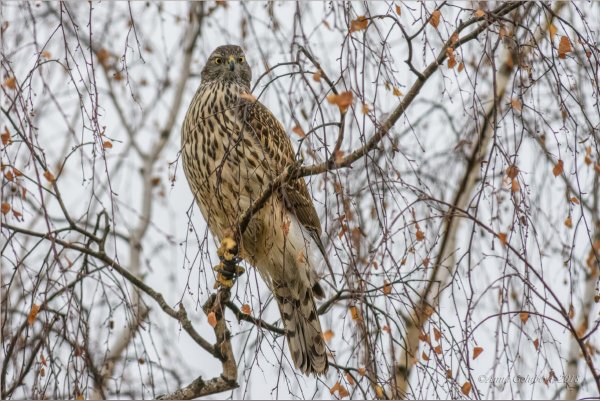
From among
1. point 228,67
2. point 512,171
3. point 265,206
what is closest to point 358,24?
point 512,171

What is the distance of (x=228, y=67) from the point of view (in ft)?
17.3

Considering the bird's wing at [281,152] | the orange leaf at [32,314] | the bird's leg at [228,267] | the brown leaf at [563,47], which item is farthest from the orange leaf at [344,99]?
the bird's wing at [281,152]

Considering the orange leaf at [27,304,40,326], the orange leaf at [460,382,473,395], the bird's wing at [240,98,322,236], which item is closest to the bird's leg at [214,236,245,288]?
the bird's wing at [240,98,322,236]

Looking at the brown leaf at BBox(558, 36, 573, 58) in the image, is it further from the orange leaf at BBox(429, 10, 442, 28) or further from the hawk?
the hawk

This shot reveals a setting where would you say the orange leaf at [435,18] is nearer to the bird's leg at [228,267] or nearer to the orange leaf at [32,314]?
the bird's leg at [228,267]

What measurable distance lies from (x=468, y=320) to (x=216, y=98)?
2.64 m

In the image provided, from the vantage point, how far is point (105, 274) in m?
3.77

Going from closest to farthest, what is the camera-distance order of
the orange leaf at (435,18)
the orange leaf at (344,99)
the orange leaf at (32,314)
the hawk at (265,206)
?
the orange leaf at (344,99) < the orange leaf at (435,18) < the orange leaf at (32,314) < the hawk at (265,206)

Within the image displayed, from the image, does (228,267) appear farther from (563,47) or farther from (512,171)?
(563,47)

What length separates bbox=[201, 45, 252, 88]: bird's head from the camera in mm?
5301

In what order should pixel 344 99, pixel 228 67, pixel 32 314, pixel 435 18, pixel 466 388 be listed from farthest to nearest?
pixel 228 67
pixel 32 314
pixel 435 18
pixel 466 388
pixel 344 99

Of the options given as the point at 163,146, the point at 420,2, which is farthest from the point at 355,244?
the point at 163,146

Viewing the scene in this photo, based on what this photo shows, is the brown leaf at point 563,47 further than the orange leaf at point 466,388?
Yes

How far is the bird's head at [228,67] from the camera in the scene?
530 cm
